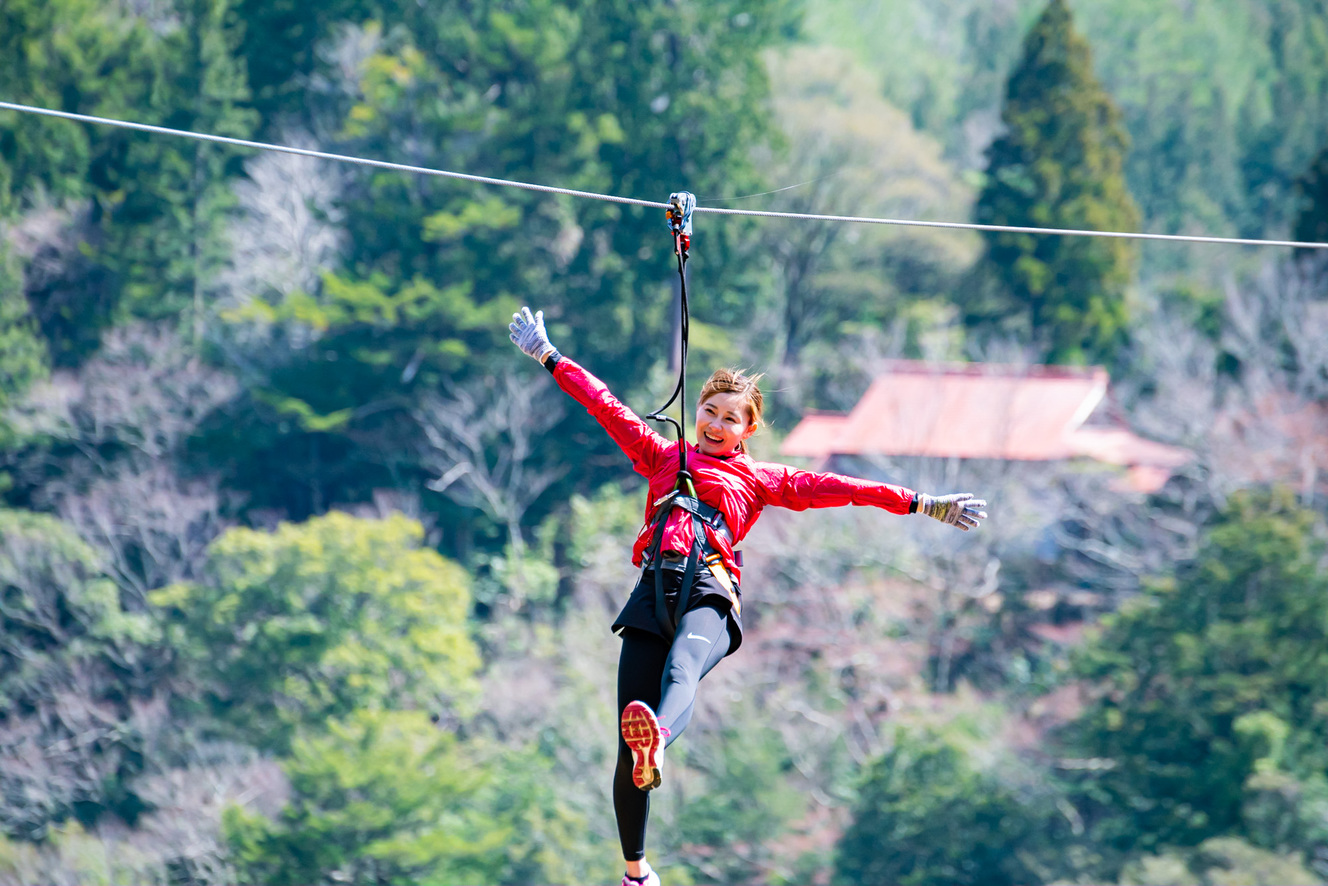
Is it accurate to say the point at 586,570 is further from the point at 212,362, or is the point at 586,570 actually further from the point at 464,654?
the point at 212,362

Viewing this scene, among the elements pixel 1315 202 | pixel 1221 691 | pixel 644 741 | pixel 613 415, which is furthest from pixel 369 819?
pixel 1315 202

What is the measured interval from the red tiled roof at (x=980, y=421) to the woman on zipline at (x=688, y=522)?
1431 cm

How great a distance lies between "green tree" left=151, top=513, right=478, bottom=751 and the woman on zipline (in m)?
13.6

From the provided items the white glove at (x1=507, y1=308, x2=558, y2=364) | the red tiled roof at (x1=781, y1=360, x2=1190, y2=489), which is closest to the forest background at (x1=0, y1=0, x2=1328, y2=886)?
the red tiled roof at (x1=781, y1=360, x2=1190, y2=489)

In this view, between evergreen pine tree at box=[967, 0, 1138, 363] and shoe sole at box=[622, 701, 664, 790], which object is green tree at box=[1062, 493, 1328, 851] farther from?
shoe sole at box=[622, 701, 664, 790]

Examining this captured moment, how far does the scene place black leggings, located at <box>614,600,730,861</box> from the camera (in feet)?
10.5

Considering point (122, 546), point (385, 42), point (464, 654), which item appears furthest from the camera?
point (385, 42)

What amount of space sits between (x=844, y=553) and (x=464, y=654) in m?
4.63

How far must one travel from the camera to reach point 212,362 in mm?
20688

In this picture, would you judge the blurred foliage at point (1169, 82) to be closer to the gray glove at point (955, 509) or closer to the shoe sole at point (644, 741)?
the gray glove at point (955, 509)

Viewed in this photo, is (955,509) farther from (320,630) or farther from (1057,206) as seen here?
(1057,206)

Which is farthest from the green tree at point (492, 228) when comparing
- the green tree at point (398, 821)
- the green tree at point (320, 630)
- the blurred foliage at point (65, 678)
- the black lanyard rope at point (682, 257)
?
the black lanyard rope at point (682, 257)

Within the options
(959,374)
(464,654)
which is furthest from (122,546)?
(959,374)

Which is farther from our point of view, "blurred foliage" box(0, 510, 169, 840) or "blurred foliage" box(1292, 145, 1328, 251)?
"blurred foliage" box(1292, 145, 1328, 251)
